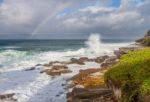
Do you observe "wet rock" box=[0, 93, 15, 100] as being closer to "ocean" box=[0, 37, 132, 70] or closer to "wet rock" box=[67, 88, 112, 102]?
"wet rock" box=[67, 88, 112, 102]

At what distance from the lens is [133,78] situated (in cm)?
720

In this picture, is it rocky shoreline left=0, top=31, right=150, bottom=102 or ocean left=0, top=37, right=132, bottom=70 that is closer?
rocky shoreline left=0, top=31, right=150, bottom=102

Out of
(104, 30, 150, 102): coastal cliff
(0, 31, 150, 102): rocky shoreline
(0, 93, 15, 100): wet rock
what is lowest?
(0, 93, 15, 100): wet rock

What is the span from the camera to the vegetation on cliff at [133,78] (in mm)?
6746

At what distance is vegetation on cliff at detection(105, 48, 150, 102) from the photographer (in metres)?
Answer: 6.75

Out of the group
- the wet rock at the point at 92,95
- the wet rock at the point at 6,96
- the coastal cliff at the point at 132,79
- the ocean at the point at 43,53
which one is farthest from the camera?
the ocean at the point at 43,53

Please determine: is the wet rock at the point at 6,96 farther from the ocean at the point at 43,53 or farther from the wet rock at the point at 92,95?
the ocean at the point at 43,53

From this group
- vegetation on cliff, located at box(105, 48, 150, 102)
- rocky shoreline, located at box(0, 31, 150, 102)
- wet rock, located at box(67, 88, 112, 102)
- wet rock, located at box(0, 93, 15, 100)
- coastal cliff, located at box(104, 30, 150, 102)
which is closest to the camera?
coastal cliff, located at box(104, 30, 150, 102)

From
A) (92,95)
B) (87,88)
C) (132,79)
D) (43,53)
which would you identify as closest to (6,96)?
(87,88)

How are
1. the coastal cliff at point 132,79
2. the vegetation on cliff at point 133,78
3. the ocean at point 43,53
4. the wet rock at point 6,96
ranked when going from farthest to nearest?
the ocean at point 43,53 < the wet rock at point 6,96 < the vegetation on cliff at point 133,78 < the coastal cliff at point 132,79

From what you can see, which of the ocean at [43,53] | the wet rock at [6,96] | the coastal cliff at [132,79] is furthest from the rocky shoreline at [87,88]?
the ocean at [43,53]

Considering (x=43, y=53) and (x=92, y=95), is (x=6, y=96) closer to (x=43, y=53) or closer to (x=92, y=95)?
(x=92, y=95)

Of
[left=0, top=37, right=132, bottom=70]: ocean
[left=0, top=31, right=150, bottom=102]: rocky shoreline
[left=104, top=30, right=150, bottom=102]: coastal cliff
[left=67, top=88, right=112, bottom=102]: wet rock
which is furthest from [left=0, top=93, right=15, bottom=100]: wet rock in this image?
[left=0, top=37, right=132, bottom=70]: ocean

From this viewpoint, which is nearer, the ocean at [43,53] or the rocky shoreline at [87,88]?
the rocky shoreline at [87,88]
